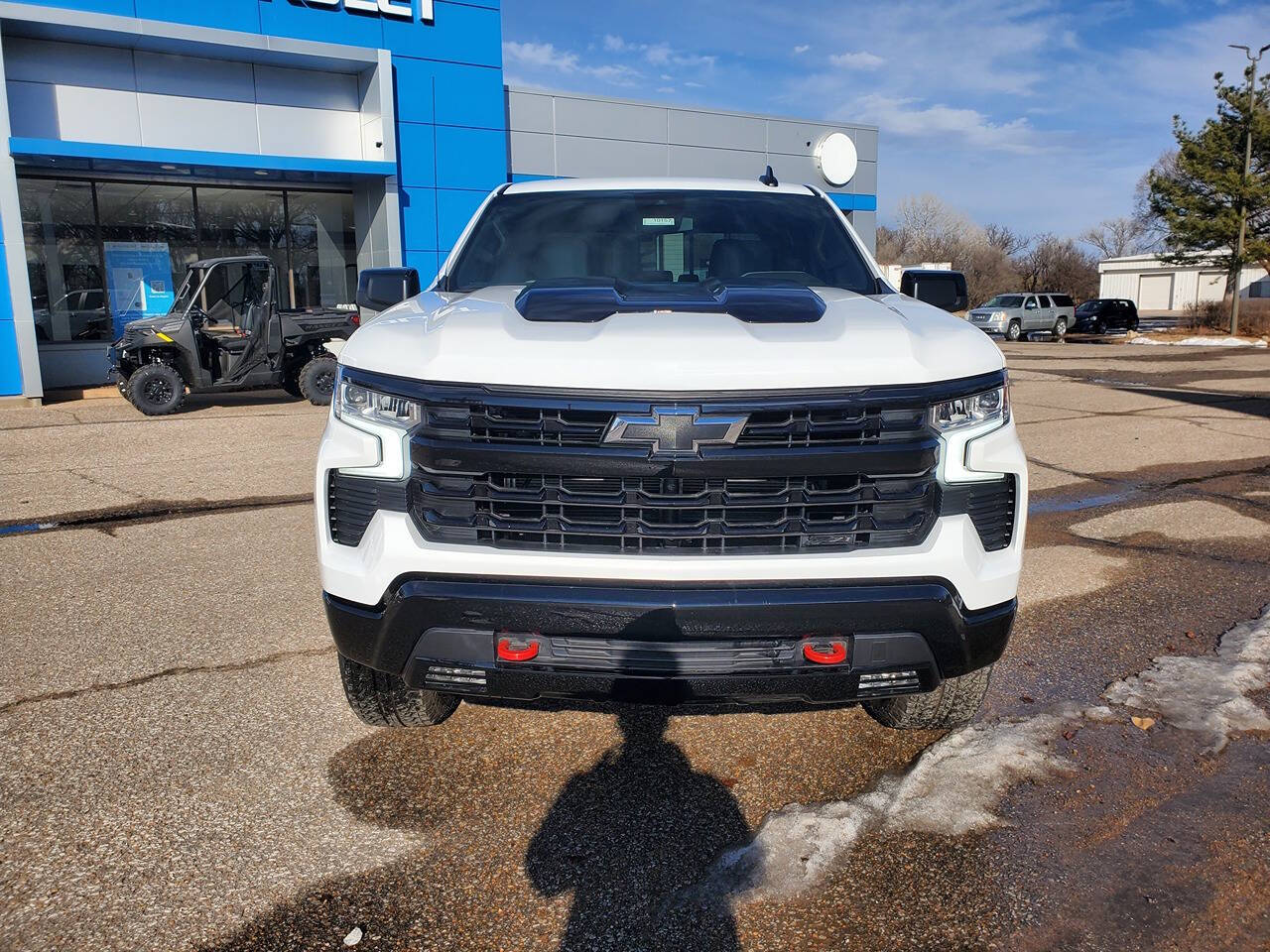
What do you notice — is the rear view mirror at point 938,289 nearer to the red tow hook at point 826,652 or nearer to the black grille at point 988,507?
the black grille at point 988,507

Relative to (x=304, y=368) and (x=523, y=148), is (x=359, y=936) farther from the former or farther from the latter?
(x=523, y=148)

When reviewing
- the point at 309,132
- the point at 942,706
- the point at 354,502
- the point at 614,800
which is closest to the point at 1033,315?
the point at 309,132

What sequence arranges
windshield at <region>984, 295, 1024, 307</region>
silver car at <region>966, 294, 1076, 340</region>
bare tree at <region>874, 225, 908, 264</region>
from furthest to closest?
bare tree at <region>874, 225, 908, 264</region>
windshield at <region>984, 295, 1024, 307</region>
silver car at <region>966, 294, 1076, 340</region>

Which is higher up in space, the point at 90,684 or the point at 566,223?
the point at 566,223

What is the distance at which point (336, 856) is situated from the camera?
2635mm

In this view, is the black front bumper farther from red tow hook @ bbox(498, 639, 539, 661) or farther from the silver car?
the silver car

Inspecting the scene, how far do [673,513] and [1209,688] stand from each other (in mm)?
2570

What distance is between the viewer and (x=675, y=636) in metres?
2.43

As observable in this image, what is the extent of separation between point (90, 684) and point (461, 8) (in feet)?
56.5

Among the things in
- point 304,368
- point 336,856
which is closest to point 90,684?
point 336,856

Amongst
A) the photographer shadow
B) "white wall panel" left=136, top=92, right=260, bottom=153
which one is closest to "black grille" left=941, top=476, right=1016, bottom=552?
the photographer shadow

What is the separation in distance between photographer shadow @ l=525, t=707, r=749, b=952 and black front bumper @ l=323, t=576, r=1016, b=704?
1.51 feet

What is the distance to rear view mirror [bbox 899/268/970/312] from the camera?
402 centimetres

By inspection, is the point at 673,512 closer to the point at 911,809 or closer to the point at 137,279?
the point at 911,809
